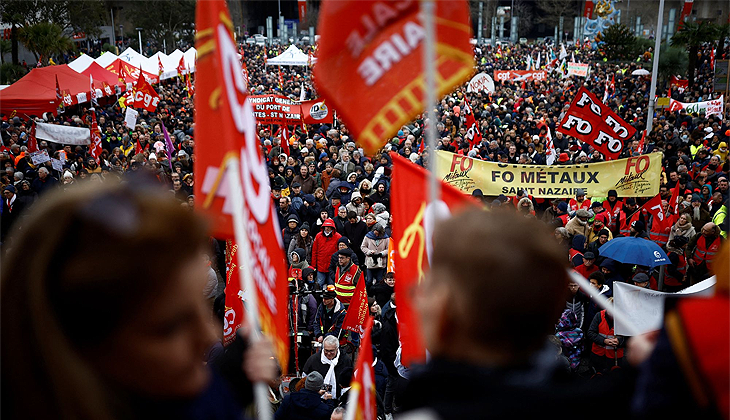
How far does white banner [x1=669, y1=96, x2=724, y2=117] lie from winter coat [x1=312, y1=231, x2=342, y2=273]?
12.7m

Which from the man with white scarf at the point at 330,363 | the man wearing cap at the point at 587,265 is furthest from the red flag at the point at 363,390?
the man wearing cap at the point at 587,265

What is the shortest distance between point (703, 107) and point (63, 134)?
16.2 metres

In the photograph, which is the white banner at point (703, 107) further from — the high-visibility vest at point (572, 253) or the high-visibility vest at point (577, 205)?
the high-visibility vest at point (572, 253)

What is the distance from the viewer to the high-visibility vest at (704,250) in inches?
281

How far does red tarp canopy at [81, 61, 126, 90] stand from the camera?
67.7 feet

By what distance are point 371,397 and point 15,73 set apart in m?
28.5

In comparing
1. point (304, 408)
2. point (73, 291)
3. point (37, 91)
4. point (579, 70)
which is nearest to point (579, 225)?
point (304, 408)

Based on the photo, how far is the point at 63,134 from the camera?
41.6ft

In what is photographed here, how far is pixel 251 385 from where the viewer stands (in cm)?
159

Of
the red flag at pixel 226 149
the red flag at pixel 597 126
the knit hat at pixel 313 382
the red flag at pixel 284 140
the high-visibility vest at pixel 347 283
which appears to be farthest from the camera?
the red flag at pixel 284 140

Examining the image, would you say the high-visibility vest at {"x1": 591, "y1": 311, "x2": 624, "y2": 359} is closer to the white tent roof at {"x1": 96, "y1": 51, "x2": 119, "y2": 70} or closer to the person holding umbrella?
the person holding umbrella

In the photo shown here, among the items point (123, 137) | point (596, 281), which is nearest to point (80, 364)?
point (596, 281)

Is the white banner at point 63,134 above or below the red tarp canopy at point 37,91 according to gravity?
below

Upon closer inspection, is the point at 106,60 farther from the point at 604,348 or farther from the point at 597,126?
the point at 604,348
